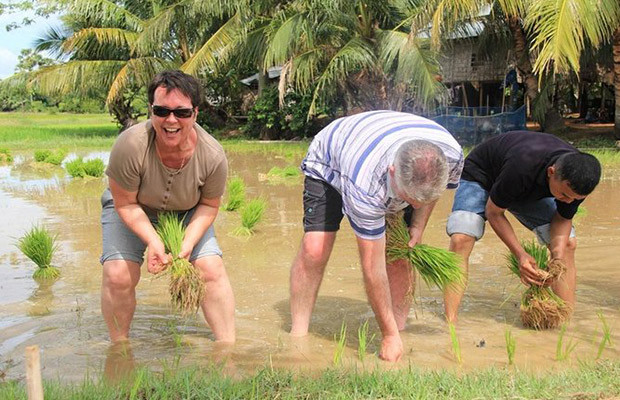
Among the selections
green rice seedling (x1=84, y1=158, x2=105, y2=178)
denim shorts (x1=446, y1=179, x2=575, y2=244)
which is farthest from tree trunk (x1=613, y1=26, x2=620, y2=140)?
denim shorts (x1=446, y1=179, x2=575, y2=244)

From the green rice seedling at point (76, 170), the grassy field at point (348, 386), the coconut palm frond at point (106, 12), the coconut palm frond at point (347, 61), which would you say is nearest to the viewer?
the grassy field at point (348, 386)

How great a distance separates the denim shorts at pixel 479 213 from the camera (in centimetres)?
372

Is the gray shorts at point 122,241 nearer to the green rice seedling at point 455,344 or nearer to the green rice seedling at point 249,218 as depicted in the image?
the green rice seedling at point 455,344

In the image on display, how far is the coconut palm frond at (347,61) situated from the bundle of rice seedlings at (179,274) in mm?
10786

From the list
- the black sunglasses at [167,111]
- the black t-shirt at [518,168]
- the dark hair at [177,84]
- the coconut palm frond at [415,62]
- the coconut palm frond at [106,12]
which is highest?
the coconut palm frond at [106,12]

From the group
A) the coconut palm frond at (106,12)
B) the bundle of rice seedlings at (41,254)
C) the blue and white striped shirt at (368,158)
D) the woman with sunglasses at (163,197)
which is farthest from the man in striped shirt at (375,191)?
the coconut palm frond at (106,12)

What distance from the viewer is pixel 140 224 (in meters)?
3.21

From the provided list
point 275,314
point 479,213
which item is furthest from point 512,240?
point 275,314

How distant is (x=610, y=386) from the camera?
2604 millimetres

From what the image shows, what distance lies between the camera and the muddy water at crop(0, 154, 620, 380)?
3330 millimetres

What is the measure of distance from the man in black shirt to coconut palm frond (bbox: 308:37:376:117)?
10159 millimetres

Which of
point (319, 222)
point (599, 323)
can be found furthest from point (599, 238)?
point (319, 222)

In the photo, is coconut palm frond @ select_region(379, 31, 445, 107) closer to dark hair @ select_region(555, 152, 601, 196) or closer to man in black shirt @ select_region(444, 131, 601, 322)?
man in black shirt @ select_region(444, 131, 601, 322)

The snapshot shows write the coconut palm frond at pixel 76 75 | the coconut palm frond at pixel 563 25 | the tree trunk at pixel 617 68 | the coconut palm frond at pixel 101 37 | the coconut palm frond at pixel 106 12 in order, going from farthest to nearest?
the coconut palm frond at pixel 76 75 → the coconut palm frond at pixel 106 12 → the coconut palm frond at pixel 101 37 → the tree trunk at pixel 617 68 → the coconut palm frond at pixel 563 25
